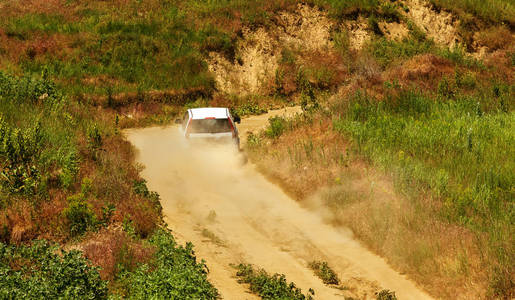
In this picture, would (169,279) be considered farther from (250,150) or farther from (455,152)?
(250,150)

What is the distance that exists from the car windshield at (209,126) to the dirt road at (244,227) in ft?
1.86

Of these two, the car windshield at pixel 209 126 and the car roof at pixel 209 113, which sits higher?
the car roof at pixel 209 113

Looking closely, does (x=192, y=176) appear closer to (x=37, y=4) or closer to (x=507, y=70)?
(x=507, y=70)

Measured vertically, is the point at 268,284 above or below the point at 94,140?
below

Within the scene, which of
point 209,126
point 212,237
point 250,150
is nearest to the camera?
point 212,237

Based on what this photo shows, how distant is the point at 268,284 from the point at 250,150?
10448 millimetres

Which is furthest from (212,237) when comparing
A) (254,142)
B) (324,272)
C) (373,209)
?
(254,142)

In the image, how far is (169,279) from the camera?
996 centimetres

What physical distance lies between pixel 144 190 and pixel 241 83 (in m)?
18.4

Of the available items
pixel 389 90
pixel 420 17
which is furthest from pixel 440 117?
pixel 420 17

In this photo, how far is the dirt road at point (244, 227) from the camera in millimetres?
12562

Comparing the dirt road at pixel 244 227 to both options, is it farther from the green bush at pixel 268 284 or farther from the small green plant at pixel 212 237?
the green bush at pixel 268 284

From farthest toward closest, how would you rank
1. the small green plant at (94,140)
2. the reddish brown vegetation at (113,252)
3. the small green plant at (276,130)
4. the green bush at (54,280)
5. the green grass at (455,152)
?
the small green plant at (276,130) → the small green plant at (94,140) → the green grass at (455,152) → the reddish brown vegetation at (113,252) → the green bush at (54,280)

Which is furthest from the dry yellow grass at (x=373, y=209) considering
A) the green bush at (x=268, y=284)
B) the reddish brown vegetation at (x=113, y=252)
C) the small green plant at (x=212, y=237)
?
the reddish brown vegetation at (x=113, y=252)
